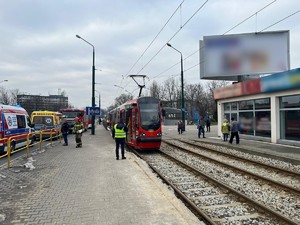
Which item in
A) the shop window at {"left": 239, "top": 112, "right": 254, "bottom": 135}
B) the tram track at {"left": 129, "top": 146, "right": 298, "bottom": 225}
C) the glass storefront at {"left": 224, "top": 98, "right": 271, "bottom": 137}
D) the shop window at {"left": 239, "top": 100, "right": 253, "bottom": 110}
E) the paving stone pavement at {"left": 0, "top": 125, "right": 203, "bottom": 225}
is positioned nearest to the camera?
the paving stone pavement at {"left": 0, "top": 125, "right": 203, "bottom": 225}

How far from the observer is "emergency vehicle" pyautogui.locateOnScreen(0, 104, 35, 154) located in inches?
→ 566

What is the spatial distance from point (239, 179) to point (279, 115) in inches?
414

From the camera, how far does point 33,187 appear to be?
312 inches

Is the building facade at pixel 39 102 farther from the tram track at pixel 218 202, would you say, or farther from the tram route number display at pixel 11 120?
the tram track at pixel 218 202

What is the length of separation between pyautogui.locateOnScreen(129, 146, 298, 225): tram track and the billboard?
19041mm

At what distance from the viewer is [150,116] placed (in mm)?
16484

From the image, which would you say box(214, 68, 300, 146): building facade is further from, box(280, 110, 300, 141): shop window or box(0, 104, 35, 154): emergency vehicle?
box(0, 104, 35, 154): emergency vehicle

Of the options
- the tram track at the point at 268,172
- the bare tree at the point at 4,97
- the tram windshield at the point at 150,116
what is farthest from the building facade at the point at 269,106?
the bare tree at the point at 4,97

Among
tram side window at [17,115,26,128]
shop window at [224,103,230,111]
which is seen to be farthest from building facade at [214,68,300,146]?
tram side window at [17,115,26,128]

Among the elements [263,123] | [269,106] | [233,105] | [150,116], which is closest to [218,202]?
[150,116]

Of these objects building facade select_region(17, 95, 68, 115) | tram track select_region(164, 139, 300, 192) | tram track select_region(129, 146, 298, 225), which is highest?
building facade select_region(17, 95, 68, 115)

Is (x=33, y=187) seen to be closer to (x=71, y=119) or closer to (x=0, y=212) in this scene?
(x=0, y=212)

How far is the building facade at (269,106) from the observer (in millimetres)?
17203

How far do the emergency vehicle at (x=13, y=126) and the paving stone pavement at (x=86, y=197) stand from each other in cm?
402
